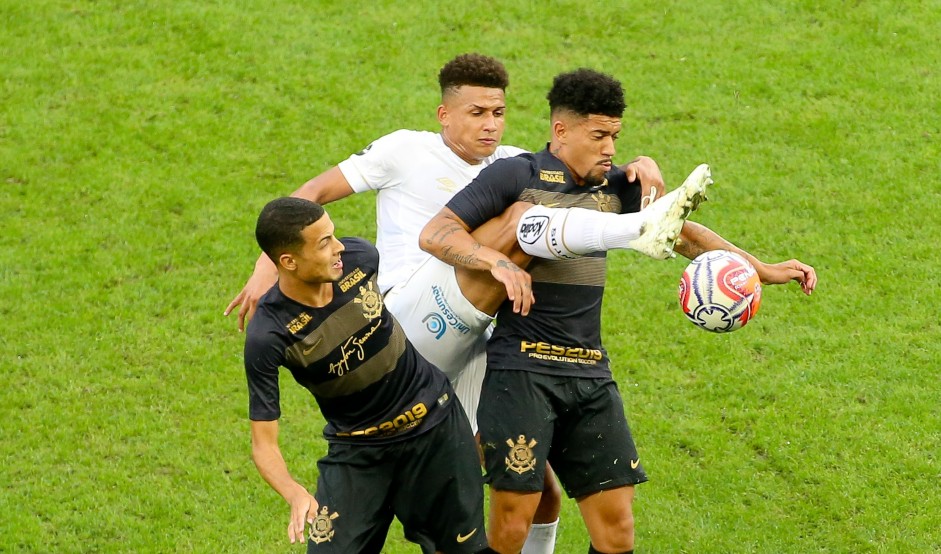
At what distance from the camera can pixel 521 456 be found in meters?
6.80

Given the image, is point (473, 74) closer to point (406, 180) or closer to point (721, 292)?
point (406, 180)

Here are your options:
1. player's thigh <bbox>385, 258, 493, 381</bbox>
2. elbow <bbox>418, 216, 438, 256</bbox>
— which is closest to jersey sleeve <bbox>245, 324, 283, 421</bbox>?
elbow <bbox>418, 216, 438, 256</bbox>

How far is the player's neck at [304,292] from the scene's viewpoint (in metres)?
6.23

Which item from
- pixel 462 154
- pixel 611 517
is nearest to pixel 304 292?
pixel 462 154

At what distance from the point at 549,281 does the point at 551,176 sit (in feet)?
1.80

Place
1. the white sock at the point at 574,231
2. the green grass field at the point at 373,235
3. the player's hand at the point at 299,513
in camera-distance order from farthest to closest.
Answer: the green grass field at the point at 373,235 < the white sock at the point at 574,231 < the player's hand at the point at 299,513

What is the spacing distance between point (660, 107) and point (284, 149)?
145 inches

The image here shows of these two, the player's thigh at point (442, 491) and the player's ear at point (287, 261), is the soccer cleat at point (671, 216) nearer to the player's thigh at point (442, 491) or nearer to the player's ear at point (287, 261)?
the player's thigh at point (442, 491)

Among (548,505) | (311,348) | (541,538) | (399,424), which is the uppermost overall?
(311,348)

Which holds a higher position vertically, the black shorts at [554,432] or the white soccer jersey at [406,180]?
the white soccer jersey at [406,180]

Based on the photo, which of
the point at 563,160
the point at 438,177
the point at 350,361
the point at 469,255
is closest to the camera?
the point at 350,361

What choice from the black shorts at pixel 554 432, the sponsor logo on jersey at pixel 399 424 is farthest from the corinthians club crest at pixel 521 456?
the sponsor logo on jersey at pixel 399 424

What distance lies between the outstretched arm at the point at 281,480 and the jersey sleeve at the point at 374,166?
201cm

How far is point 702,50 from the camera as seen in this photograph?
1358 centimetres
